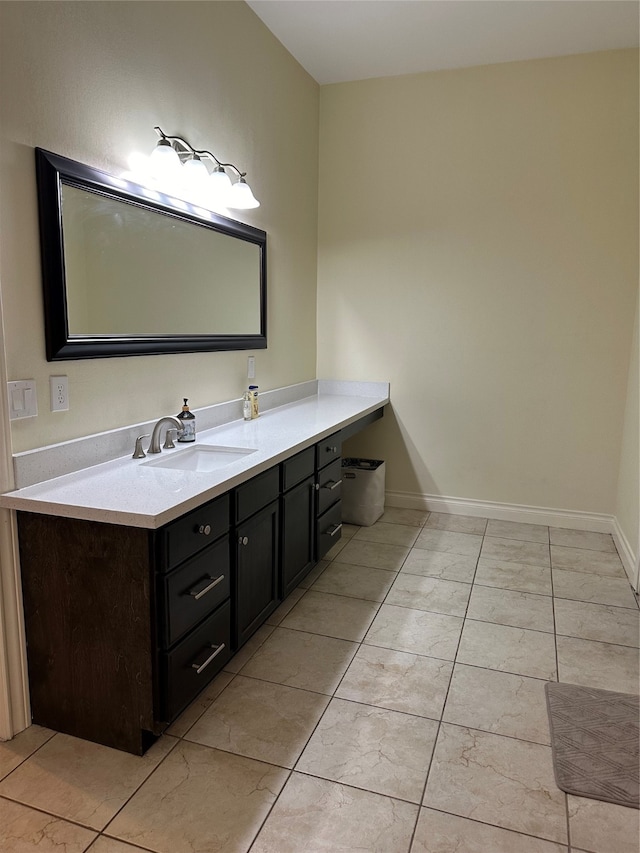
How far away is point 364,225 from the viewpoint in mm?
4086

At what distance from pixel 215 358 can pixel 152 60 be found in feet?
4.12

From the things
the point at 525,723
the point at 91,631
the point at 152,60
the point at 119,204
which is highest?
the point at 152,60

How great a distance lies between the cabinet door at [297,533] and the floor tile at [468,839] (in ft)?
3.75

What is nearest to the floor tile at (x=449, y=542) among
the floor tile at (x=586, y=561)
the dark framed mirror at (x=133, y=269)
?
the floor tile at (x=586, y=561)

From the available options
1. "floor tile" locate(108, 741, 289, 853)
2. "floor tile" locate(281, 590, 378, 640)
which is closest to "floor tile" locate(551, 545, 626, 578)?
"floor tile" locate(281, 590, 378, 640)

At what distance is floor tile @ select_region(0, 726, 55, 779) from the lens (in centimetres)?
179

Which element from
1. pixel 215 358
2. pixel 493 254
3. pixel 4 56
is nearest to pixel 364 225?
pixel 493 254

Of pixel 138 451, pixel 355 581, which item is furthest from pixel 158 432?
pixel 355 581

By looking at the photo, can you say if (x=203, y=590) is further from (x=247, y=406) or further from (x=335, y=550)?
(x=335, y=550)

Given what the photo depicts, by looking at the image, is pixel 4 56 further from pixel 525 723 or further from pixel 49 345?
pixel 525 723

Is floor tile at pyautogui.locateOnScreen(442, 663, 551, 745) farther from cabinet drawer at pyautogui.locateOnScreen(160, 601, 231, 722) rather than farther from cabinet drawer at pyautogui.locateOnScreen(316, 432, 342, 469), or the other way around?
cabinet drawer at pyautogui.locateOnScreen(316, 432, 342, 469)

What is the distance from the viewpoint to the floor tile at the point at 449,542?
3.53m

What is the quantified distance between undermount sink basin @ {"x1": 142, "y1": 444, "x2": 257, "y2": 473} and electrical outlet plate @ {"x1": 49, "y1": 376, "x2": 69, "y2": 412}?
48 centimetres

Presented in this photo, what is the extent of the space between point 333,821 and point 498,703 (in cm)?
78
